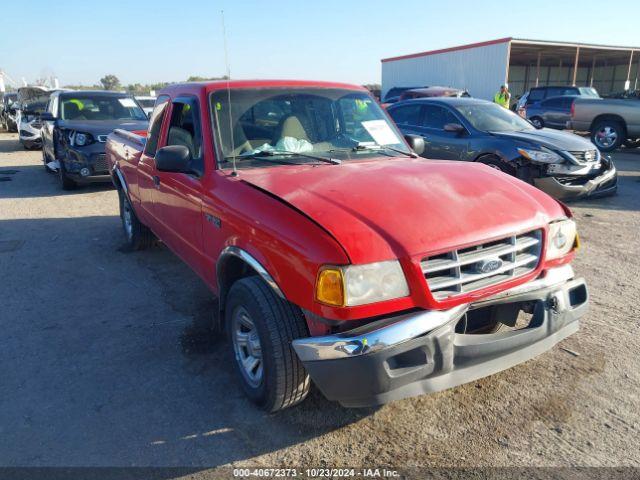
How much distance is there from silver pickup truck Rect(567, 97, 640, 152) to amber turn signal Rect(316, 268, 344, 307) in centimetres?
1419

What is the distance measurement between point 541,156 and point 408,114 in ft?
8.98

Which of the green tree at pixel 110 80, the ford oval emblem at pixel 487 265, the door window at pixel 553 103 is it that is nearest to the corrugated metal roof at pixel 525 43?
the door window at pixel 553 103

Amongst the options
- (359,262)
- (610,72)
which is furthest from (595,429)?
(610,72)

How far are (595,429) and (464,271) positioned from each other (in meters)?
1.22

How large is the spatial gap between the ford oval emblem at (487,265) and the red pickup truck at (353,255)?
0.01 m

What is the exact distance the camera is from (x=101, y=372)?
11.1 feet

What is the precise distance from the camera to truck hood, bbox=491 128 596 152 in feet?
23.8

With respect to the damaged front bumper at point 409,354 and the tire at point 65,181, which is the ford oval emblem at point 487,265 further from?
the tire at point 65,181

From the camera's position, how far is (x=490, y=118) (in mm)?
8070

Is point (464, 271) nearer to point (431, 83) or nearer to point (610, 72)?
point (431, 83)

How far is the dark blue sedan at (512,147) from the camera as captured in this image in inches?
280

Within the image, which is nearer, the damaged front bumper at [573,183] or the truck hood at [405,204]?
the truck hood at [405,204]

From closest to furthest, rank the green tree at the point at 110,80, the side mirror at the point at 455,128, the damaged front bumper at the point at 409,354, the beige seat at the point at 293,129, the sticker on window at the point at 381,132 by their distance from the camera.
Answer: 1. the damaged front bumper at the point at 409,354
2. the beige seat at the point at 293,129
3. the sticker on window at the point at 381,132
4. the side mirror at the point at 455,128
5. the green tree at the point at 110,80

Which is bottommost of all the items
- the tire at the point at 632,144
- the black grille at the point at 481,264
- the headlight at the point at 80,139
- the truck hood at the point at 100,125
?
the tire at the point at 632,144
